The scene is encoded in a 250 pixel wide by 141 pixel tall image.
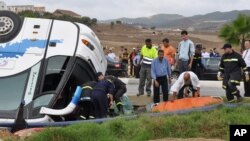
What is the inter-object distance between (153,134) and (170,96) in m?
5.95

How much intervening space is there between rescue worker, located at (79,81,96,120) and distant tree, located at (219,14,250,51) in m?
22.2

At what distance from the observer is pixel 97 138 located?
26.6ft

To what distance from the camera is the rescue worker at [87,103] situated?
1079cm

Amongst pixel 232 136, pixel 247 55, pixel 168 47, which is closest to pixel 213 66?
pixel 168 47

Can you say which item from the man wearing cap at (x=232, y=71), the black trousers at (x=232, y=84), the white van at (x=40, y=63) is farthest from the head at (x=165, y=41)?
the white van at (x=40, y=63)

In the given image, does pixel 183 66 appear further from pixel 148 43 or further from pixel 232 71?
pixel 232 71

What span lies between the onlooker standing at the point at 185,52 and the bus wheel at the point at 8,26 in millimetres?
5093

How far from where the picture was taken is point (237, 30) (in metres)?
32.2

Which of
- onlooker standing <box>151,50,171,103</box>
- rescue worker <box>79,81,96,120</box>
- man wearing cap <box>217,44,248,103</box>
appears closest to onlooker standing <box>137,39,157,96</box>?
onlooker standing <box>151,50,171,103</box>

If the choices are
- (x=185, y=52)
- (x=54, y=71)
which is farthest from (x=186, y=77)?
(x=54, y=71)

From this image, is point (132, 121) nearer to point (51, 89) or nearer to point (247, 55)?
point (51, 89)

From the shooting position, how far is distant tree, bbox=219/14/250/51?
3216 centimetres

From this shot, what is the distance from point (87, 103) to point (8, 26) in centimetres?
204

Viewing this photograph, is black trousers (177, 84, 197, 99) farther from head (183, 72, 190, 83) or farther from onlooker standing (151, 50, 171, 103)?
onlooker standing (151, 50, 171, 103)
